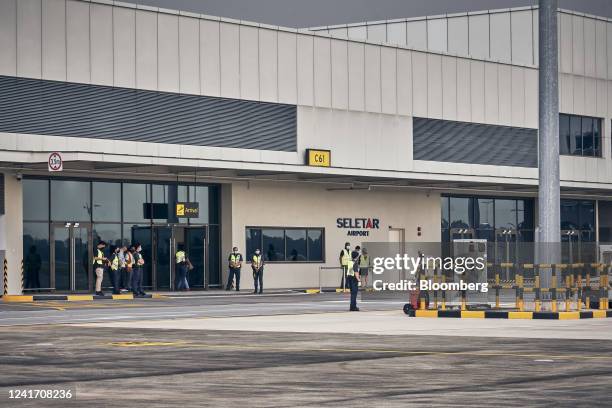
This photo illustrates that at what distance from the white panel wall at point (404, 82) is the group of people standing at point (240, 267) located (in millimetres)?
9971

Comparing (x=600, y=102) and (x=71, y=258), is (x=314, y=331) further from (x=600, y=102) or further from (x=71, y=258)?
(x=600, y=102)

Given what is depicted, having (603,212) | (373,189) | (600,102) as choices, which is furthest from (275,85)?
(603,212)

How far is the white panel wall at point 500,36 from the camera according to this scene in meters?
64.2

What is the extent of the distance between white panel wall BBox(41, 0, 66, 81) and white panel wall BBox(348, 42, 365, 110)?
43.7 feet

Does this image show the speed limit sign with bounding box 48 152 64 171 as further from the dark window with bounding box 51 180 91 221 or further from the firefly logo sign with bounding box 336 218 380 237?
the firefly logo sign with bounding box 336 218 380 237

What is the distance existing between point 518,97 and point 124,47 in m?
21.7

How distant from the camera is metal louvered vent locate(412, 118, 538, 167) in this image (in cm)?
5441

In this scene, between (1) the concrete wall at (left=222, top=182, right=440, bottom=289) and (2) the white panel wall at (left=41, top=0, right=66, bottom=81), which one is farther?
(1) the concrete wall at (left=222, top=182, right=440, bottom=289)

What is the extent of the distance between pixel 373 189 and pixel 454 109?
16.6ft

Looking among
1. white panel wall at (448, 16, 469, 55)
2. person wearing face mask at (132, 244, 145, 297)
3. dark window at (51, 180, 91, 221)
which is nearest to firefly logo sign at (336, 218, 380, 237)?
person wearing face mask at (132, 244, 145, 297)

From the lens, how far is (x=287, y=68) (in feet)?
161

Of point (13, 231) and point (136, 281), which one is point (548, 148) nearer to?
point (136, 281)

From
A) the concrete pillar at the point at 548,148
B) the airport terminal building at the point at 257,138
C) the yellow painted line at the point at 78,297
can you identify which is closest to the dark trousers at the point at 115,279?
the yellow painted line at the point at 78,297

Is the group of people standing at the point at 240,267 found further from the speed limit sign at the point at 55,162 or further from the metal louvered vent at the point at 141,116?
the speed limit sign at the point at 55,162
